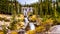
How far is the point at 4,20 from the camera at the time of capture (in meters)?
1.48

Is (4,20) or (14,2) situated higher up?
(14,2)

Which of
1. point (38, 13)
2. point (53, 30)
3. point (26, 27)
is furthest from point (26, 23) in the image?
point (53, 30)

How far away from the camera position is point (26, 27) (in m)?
1.49

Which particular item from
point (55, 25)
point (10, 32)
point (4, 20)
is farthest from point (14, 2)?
point (55, 25)

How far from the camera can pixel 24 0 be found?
A: 155cm

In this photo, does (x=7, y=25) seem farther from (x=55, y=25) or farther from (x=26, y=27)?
(x=55, y=25)

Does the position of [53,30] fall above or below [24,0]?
below

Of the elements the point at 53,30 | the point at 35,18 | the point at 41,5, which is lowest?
the point at 53,30

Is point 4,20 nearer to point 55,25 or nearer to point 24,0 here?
point 24,0

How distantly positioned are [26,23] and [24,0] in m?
0.26

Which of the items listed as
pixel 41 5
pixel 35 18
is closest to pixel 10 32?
pixel 35 18

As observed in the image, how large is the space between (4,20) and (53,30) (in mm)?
534

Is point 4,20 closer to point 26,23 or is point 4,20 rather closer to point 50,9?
point 26,23

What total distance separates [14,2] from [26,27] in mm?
308
